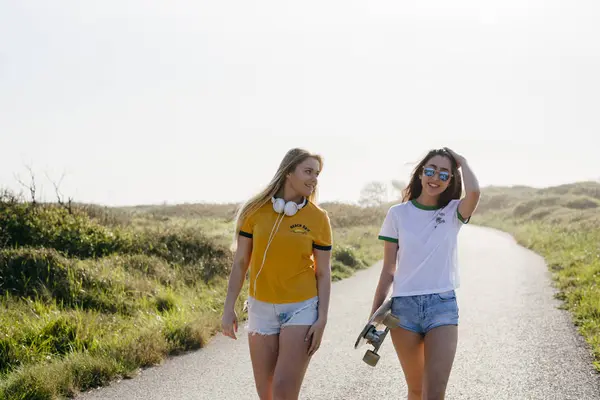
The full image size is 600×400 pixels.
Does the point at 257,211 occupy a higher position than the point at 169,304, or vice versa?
the point at 257,211

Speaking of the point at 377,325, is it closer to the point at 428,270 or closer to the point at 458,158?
the point at 428,270

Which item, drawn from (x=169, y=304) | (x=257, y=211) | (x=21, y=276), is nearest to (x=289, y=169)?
(x=257, y=211)

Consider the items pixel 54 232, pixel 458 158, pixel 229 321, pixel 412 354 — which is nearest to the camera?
pixel 412 354

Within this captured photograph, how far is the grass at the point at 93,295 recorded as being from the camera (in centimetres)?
596

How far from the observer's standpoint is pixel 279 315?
3461mm

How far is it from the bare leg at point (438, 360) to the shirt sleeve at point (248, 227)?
4.25 feet

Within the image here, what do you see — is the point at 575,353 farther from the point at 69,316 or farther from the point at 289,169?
the point at 69,316

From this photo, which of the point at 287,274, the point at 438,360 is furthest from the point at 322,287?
the point at 438,360

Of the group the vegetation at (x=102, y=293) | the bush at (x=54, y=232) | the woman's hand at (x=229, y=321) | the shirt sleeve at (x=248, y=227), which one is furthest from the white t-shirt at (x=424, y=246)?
the bush at (x=54, y=232)

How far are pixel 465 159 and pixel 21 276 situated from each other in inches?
308

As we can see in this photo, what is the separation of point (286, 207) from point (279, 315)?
26.4 inches

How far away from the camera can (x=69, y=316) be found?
7.20 metres

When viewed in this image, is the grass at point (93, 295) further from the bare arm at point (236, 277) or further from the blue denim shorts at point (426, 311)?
the blue denim shorts at point (426, 311)

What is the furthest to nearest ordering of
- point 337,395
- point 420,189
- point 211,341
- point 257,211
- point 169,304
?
point 169,304
point 211,341
point 337,395
point 420,189
point 257,211
